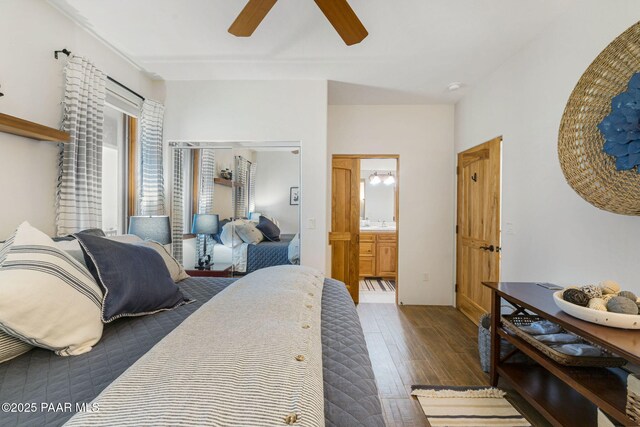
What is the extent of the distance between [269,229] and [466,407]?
2189 mm

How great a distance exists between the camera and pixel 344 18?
1548 mm

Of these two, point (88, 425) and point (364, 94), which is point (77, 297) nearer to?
point (88, 425)

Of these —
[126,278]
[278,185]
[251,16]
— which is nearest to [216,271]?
[278,185]

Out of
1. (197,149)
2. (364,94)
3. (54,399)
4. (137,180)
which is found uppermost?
(364,94)

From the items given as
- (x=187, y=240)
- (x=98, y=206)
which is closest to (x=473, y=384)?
(x=187, y=240)

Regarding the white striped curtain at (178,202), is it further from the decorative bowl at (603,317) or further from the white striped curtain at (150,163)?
the decorative bowl at (603,317)

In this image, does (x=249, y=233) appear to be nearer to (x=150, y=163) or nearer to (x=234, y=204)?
(x=234, y=204)

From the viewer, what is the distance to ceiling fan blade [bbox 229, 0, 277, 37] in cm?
148

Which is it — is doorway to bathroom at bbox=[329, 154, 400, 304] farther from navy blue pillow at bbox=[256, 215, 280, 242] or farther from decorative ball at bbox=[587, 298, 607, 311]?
decorative ball at bbox=[587, 298, 607, 311]

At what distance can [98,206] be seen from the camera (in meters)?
2.20

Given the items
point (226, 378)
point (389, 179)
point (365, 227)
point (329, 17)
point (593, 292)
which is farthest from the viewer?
point (389, 179)

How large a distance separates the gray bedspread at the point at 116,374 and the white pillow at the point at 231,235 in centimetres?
182

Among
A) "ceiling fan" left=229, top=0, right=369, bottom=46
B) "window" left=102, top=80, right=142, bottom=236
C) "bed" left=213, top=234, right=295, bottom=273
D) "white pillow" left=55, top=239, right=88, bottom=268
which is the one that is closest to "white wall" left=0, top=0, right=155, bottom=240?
"window" left=102, top=80, right=142, bottom=236

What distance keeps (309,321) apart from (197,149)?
258 cm
